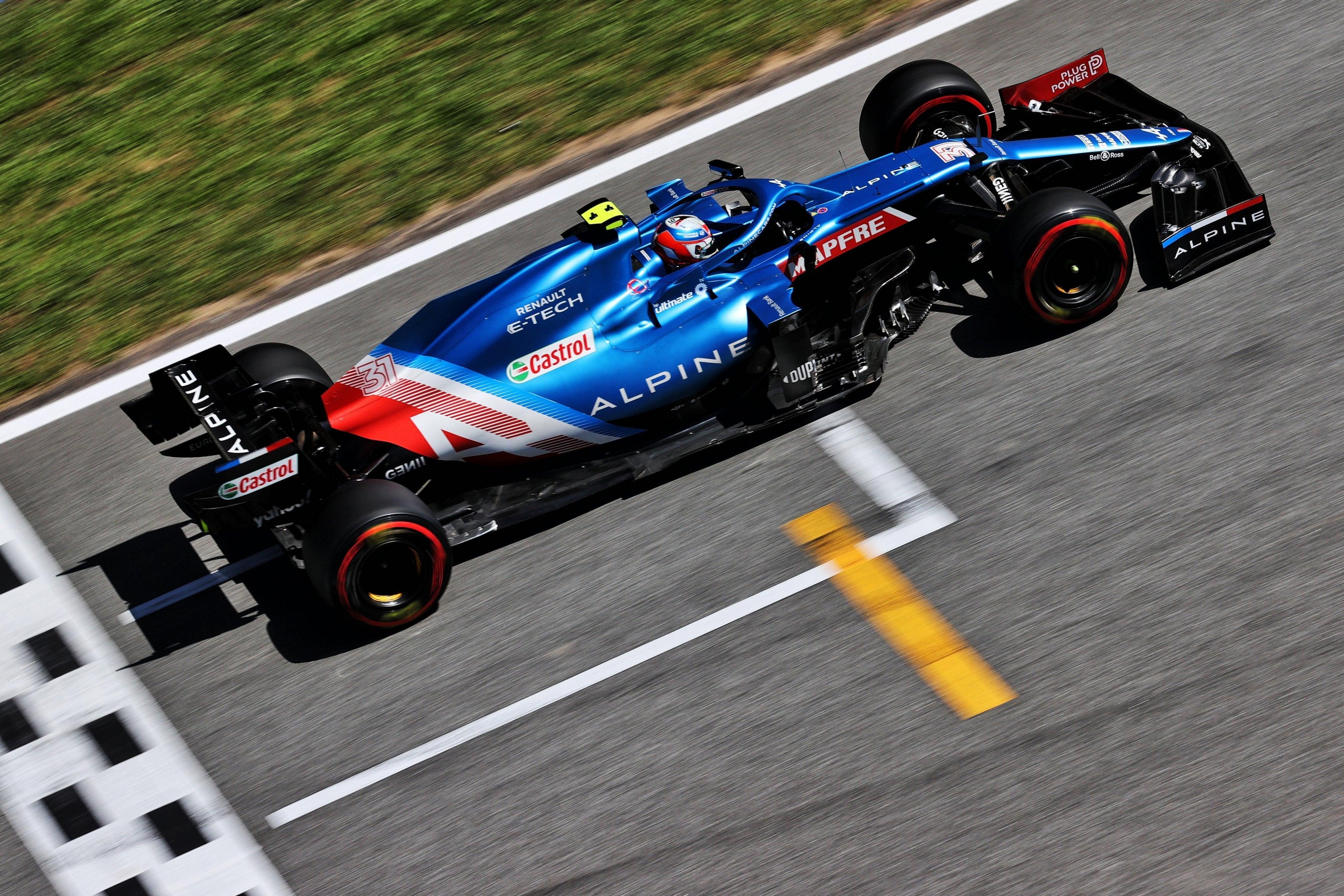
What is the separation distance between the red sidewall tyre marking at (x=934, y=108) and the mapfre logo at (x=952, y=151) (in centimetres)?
67

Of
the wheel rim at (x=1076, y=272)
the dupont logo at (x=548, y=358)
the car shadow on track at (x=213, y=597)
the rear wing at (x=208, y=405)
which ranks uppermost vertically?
the rear wing at (x=208, y=405)

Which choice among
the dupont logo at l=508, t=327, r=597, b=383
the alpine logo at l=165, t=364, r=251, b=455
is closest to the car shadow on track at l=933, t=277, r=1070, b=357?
the dupont logo at l=508, t=327, r=597, b=383

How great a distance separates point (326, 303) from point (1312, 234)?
6.23 m

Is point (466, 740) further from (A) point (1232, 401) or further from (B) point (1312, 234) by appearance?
(B) point (1312, 234)

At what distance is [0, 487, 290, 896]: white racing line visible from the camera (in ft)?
19.2

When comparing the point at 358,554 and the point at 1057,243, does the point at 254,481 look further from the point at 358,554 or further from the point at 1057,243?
the point at 1057,243

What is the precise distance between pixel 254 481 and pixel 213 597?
3.88 feet

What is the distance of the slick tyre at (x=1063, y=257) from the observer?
21.3 ft

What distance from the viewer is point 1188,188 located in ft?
22.7

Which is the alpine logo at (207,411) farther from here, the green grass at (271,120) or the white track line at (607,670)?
the green grass at (271,120)

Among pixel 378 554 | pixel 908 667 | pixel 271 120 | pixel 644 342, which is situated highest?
pixel 271 120

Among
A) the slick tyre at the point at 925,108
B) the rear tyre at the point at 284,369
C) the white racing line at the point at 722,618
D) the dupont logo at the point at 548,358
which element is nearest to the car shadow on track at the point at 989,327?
the white racing line at the point at 722,618

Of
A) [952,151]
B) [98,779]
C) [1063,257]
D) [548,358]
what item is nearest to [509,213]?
[548,358]

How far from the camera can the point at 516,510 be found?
657 cm
